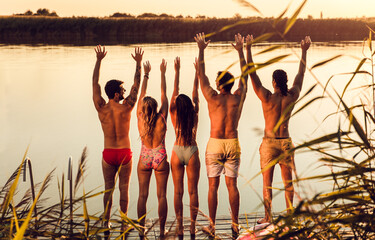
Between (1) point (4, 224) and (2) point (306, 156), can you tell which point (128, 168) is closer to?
(1) point (4, 224)

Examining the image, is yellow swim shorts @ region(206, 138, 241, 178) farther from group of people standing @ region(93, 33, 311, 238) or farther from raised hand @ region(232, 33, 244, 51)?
raised hand @ region(232, 33, 244, 51)

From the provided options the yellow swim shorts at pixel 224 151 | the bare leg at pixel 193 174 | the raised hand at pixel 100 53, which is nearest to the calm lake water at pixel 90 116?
the yellow swim shorts at pixel 224 151

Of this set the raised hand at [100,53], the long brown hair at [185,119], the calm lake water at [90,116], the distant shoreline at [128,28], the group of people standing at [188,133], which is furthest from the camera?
the distant shoreline at [128,28]

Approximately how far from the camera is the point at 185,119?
4211 mm

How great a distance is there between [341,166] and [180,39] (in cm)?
4006

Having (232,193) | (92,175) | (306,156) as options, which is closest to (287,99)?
(232,193)

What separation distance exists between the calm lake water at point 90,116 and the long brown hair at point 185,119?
22.6 inches

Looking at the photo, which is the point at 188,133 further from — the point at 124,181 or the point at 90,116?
the point at 90,116

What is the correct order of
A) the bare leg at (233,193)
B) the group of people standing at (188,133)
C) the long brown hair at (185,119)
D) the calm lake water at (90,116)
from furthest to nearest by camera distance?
the calm lake water at (90,116), the bare leg at (233,193), the group of people standing at (188,133), the long brown hair at (185,119)

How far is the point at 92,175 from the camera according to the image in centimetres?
1236

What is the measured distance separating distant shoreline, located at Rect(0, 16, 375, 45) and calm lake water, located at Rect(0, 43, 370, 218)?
48.1 inches

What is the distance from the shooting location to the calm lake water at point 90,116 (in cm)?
883

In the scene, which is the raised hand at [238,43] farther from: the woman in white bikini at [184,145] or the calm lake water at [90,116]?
the woman in white bikini at [184,145]

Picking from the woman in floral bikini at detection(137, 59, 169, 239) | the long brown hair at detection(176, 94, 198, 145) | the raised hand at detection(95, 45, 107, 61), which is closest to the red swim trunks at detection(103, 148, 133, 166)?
the woman in floral bikini at detection(137, 59, 169, 239)
